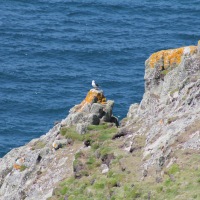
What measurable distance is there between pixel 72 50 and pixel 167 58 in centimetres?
8719

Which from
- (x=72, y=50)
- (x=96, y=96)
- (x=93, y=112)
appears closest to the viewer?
(x=93, y=112)

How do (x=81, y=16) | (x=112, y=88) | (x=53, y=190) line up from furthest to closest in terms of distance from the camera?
(x=81, y=16), (x=112, y=88), (x=53, y=190)

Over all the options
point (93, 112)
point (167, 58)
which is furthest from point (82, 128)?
point (167, 58)

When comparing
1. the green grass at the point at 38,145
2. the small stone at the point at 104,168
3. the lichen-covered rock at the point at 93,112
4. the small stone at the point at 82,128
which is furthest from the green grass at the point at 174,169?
the green grass at the point at 38,145

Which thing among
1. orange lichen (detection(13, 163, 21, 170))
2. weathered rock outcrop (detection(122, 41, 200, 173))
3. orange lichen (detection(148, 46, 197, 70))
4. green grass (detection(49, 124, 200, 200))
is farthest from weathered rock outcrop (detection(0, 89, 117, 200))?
orange lichen (detection(148, 46, 197, 70))

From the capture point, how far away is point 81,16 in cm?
16200

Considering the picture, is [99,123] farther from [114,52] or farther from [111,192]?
[114,52]

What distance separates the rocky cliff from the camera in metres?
41.3

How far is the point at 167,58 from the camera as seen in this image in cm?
5575

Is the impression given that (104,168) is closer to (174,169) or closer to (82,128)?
(82,128)

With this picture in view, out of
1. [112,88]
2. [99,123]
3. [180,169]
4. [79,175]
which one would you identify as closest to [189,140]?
[180,169]

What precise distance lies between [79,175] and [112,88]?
75801 millimetres

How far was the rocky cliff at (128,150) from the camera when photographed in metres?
41.3

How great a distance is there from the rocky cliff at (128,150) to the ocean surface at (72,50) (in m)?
48.2
